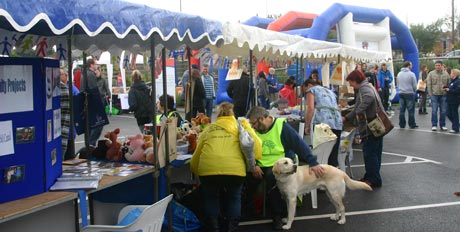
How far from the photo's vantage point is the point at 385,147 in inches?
399

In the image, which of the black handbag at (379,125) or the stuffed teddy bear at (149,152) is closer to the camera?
the stuffed teddy bear at (149,152)

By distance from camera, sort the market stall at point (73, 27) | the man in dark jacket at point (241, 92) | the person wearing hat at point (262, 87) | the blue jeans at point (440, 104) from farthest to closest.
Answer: the person wearing hat at point (262, 87)
the blue jeans at point (440, 104)
the man in dark jacket at point (241, 92)
the market stall at point (73, 27)

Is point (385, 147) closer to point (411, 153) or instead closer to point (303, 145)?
point (411, 153)

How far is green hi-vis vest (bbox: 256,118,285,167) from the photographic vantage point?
4.99 m

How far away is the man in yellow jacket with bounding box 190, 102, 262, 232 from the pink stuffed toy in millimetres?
503

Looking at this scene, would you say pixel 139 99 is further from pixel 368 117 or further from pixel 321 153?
pixel 368 117

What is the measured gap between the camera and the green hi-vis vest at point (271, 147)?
499cm

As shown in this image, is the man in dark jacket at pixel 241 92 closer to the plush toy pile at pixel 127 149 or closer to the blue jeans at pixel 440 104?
the blue jeans at pixel 440 104

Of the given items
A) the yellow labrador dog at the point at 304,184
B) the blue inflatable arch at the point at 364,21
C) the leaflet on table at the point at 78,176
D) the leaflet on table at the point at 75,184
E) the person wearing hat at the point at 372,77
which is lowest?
the yellow labrador dog at the point at 304,184

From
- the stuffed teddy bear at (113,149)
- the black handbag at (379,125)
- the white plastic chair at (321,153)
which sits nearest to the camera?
the stuffed teddy bear at (113,149)

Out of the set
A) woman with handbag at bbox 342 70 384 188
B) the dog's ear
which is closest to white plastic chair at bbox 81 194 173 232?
the dog's ear

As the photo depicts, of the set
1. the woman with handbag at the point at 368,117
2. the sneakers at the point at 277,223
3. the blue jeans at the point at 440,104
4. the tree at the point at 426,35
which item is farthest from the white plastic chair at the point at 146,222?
the tree at the point at 426,35

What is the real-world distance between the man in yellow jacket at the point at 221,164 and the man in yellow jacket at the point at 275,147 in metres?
0.37

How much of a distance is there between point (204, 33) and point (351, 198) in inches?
132
